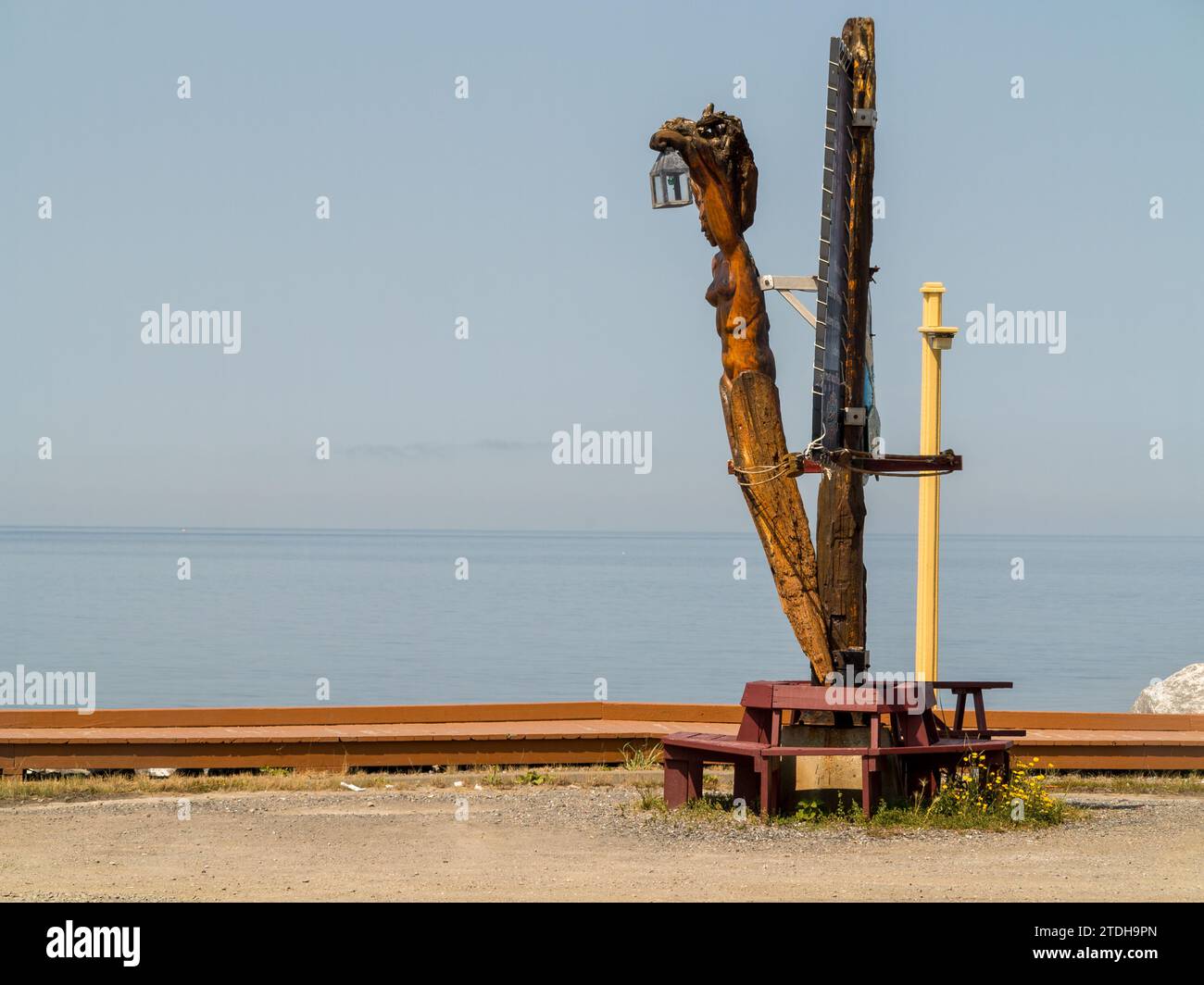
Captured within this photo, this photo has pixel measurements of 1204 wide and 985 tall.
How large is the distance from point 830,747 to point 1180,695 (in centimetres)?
881

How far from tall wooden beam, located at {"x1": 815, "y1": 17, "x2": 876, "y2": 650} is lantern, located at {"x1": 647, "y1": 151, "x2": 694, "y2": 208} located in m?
1.24

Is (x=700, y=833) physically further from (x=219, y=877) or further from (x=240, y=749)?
(x=240, y=749)

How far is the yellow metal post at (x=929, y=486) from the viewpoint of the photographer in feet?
45.0

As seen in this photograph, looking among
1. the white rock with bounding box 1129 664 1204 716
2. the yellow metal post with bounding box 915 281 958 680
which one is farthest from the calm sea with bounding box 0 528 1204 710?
the yellow metal post with bounding box 915 281 958 680

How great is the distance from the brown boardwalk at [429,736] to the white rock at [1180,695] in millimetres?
2657

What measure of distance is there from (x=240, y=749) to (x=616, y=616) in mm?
43957

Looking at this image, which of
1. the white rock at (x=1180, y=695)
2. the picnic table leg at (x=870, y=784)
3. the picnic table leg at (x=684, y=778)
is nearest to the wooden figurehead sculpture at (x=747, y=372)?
the picnic table leg at (x=870, y=784)

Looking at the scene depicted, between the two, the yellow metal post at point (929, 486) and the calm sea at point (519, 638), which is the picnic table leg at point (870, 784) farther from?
the calm sea at point (519, 638)

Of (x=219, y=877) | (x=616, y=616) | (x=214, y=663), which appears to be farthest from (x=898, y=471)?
(x=616, y=616)

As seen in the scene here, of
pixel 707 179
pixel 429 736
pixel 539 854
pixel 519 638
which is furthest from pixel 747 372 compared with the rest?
pixel 519 638

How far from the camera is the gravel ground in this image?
9.12 m

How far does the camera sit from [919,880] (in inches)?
372

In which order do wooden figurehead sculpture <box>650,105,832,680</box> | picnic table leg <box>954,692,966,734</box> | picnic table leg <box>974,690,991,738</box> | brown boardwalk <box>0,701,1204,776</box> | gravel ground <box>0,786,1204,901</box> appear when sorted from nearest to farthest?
gravel ground <box>0,786,1204,901</box> < wooden figurehead sculpture <box>650,105,832,680</box> < picnic table leg <box>974,690,991,738</box> < picnic table leg <box>954,692,966,734</box> < brown boardwalk <box>0,701,1204,776</box>

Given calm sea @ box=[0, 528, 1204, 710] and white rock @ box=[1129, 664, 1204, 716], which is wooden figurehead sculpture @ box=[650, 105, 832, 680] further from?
calm sea @ box=[0, 528, 1204, 710]
